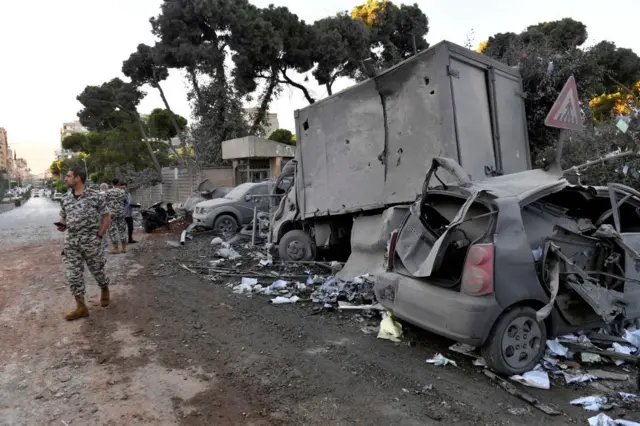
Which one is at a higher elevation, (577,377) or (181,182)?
(181,182)

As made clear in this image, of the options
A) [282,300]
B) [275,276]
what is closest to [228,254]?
[275,276]

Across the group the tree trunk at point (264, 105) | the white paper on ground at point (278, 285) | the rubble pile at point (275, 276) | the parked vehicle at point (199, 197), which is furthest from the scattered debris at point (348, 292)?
the tree trunk at point (264, 105)

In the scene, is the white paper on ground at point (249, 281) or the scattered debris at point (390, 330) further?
the white paper on ground at point (249, 281)

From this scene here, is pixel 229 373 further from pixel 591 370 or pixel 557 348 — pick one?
pixel 591 370

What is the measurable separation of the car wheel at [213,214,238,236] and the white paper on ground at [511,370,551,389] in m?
9.85

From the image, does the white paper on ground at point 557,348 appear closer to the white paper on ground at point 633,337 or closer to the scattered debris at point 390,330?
the white paper on ground at point 633,337

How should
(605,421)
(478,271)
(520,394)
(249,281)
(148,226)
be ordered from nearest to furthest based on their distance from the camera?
(605,421)
(520,394)
(478,271)
(249,281)
(148,226)

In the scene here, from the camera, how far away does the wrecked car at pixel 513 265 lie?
11.4 feet

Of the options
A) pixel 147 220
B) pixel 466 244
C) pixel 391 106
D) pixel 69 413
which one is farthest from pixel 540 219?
pixel 147 220

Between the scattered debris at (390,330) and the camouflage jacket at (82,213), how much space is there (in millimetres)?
3583

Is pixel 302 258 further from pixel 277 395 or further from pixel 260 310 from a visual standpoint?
pixel 277 395

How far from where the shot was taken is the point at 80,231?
524cm

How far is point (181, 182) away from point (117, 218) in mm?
12969

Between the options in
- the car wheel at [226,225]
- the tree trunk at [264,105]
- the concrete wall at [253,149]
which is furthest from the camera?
the tree trunk at [264,105]
